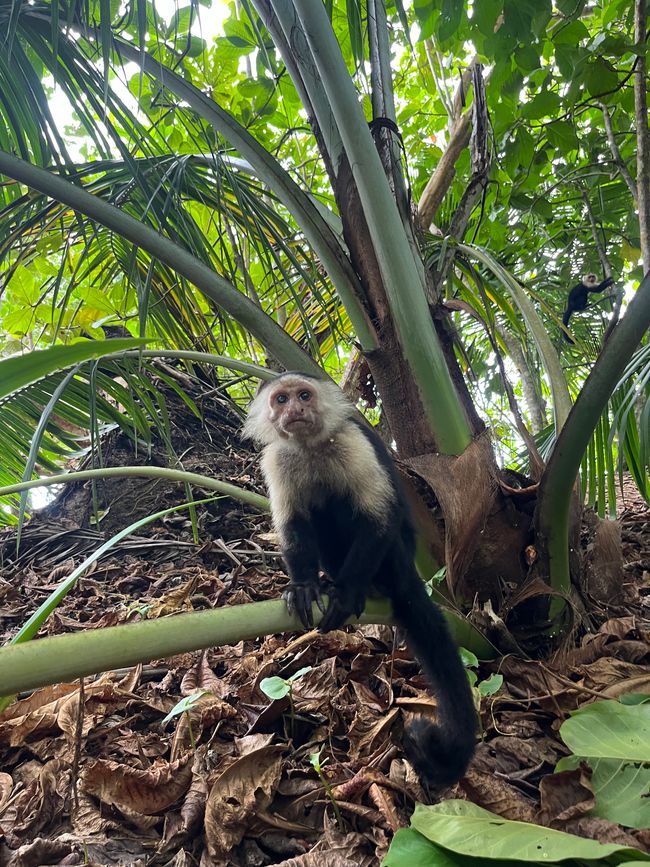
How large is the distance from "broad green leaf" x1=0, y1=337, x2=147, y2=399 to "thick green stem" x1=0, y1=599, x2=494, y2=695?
595 millimetres

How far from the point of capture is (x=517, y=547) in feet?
9.18

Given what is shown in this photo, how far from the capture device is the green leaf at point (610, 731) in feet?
5.90

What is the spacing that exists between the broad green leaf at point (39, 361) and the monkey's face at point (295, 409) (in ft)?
4.66

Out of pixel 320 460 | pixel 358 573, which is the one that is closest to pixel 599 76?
pixel 320 460

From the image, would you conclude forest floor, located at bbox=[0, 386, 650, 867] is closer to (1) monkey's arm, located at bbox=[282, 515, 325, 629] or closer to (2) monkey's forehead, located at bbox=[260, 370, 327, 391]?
(1) monkey's arm, located at bbox=[282, 515, 325, 629]

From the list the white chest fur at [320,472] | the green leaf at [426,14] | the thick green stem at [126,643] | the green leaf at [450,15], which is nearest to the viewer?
the thick green stem at [126,643]

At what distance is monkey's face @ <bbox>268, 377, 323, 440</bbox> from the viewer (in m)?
3.00

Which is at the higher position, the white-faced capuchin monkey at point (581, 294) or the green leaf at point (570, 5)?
the green leaf at point (570, 5)

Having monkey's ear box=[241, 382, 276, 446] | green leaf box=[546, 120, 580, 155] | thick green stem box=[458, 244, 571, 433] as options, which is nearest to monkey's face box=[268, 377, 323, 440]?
monkey's ear box=[241, 382, 276, 446]

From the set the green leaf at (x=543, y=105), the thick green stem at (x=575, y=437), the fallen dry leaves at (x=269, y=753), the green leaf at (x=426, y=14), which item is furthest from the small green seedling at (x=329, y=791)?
the green leaf at (x=543, y=105)

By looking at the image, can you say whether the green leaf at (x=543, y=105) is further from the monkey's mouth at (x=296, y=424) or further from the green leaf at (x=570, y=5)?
the monkey's mouth at (x=296, y=424)

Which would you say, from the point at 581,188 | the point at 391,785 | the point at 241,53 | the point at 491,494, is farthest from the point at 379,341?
the point at 581,188

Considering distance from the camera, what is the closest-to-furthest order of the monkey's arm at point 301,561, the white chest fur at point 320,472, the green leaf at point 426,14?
the monkey's arm at point 301,561, the white chest fur at point 320,472, the green leaf at point 426,14

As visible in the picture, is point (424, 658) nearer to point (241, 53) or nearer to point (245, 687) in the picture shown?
point (245, 687)
